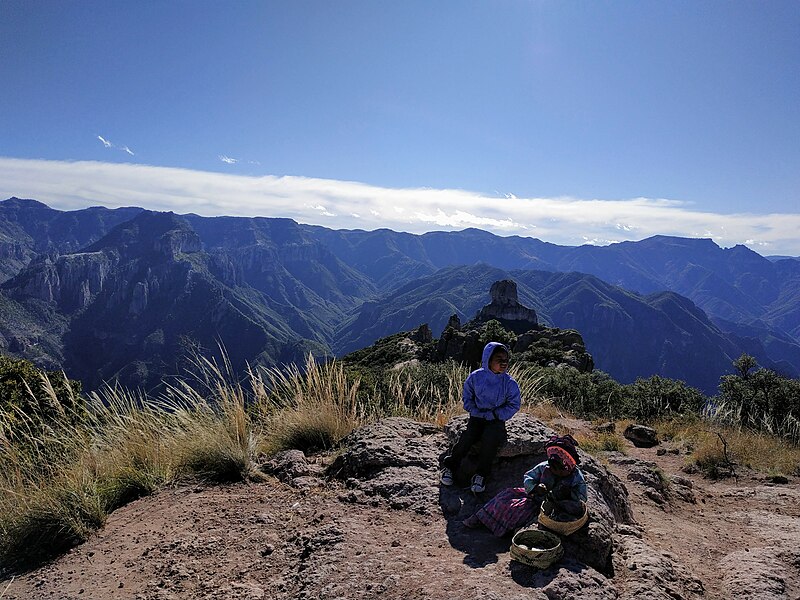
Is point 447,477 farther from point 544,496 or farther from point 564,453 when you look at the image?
point 564,453

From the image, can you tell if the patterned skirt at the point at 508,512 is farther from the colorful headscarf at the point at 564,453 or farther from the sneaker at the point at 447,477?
the sneaker at the point at 447,477

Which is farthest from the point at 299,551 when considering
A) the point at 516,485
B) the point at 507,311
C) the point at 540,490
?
the point at 507,311

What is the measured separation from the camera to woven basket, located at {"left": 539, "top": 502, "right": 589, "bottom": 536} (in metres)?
3.22

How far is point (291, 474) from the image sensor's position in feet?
16.4

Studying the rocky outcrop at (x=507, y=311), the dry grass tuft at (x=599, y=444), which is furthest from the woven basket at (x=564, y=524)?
the rocky outcrop at (x=507, y=311)

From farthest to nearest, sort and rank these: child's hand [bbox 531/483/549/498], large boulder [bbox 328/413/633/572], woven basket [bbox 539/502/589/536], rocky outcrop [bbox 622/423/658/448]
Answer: rocky outcrop [bbox 622/423/658/448] → large boulder [bbox 328/413/633/572] → child's hand [bbox 531/483/549/498] → woven basket [bbox 539/502/589/536]

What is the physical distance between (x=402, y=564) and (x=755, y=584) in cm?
293

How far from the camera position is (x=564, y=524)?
3.22m

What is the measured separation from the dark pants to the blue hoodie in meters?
0.09

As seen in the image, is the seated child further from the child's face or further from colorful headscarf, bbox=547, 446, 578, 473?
the child's face

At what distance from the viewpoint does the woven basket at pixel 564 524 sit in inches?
127

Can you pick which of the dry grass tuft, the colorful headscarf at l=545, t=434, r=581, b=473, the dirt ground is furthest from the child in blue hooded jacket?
the dry grass tuft

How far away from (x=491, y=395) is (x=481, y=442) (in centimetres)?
51

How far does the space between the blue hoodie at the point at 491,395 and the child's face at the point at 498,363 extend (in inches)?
1.8
